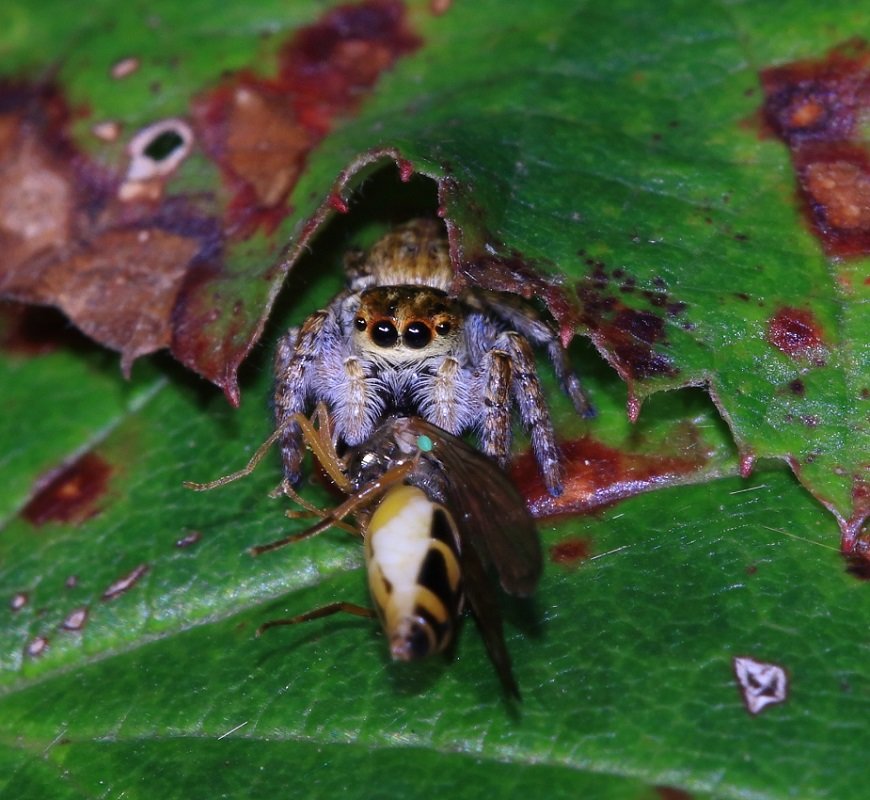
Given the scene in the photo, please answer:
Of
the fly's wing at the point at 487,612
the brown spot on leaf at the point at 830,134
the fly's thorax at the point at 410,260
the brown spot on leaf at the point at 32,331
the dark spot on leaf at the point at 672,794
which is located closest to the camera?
the dark spot on leaf at the point at 672,794

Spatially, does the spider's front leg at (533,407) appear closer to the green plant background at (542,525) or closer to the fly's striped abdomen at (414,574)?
the green plant background at (542,525)

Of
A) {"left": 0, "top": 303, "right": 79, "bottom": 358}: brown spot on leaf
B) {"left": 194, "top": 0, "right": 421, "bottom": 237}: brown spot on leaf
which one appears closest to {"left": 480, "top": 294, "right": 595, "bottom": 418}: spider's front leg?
{"left": 194, "top": 0, "right": 421, "bottom": 237}: brown spot on leaf

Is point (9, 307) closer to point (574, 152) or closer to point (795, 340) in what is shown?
point (574, 152)

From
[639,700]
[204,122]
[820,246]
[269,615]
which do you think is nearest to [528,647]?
[639,700]

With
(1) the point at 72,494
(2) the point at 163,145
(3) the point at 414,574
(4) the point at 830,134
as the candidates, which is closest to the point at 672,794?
(3) the point at 414,574

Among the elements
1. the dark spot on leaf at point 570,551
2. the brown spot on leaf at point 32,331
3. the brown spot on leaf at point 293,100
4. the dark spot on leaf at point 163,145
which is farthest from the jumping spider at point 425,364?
the brown spot on leaf at point 32,331

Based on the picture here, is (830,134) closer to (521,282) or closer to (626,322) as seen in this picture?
(626,322)

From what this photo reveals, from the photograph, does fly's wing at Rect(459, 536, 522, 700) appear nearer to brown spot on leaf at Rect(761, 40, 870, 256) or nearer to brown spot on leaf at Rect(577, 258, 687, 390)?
brown spot on leaf at Rect(577, 258, 687, 390)
